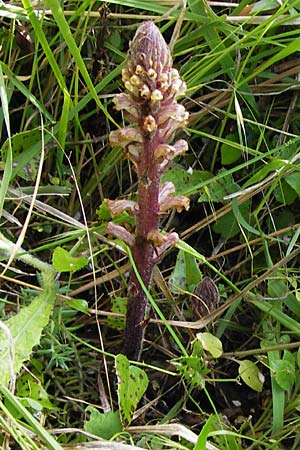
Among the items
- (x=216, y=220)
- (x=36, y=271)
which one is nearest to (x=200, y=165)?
(x=216, y=220)

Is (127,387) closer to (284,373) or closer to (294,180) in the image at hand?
(284,373)

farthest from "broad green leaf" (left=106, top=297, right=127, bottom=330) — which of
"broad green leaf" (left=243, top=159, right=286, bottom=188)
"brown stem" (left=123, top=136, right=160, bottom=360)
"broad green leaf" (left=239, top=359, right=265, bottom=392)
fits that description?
"broad green leaf" (left=243, top=159, right=286, bottom=188)

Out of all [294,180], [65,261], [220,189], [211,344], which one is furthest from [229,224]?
[65,261]

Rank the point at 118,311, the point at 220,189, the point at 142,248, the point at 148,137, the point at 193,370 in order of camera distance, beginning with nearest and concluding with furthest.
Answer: the point at 148,137
the point at 142,248
the point at 193,370
the point at 118,311
the point at 220,189

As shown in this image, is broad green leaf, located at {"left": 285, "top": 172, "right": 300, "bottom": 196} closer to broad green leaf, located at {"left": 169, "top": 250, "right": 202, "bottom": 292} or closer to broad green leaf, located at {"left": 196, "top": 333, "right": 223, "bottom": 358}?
broad green leaf, located at {"left": 169, "top": 250, "right": 202, "bottom": 292}

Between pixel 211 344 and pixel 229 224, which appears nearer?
pixel 211 344

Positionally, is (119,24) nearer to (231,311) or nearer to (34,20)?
(34,20)
